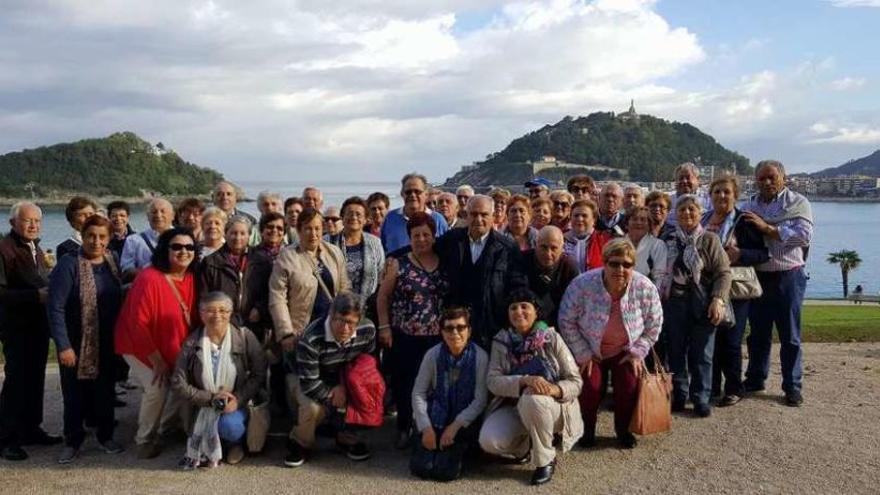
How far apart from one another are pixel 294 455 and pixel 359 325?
3.71 ft

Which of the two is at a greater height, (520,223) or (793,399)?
(520,223)

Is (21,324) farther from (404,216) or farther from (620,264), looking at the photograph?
(620,264)

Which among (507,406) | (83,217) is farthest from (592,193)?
(83,217)

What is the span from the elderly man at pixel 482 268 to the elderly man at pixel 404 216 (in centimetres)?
145

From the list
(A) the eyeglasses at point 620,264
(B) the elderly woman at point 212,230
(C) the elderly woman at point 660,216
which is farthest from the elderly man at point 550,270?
(B) the elderly woman at point 212,230

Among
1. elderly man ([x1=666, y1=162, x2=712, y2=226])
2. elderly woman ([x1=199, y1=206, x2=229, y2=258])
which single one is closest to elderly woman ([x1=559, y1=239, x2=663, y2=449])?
elderly man ([x1=666, y1=162, x2=712, y2=226])

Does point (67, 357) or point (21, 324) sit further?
point (21, 324)

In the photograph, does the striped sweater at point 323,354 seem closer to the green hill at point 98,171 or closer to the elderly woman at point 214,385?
the elderly woman at point 214,385

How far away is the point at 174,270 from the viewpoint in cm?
564

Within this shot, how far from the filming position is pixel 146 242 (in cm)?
659

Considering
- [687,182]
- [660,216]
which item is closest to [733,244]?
[660,216]

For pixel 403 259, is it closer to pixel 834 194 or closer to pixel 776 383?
pixel 776 383

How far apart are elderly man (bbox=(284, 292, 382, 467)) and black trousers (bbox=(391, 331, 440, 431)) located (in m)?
0.35

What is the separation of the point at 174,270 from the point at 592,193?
4.65 meters
